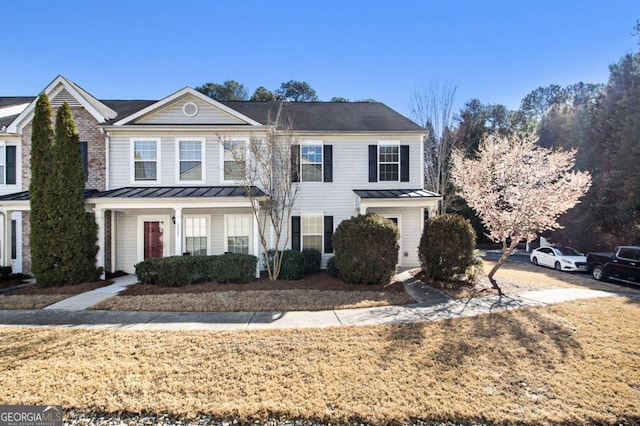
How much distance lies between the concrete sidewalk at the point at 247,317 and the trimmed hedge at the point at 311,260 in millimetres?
4452

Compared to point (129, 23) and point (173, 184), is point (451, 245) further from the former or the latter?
point (129, 23)

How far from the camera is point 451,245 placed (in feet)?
33.8

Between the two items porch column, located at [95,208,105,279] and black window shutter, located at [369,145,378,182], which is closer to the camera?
porch column, located at [95,208,105,279]

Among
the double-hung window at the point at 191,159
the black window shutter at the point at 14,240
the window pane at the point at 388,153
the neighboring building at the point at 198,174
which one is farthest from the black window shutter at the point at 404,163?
the black window shutter at the point at 14,240

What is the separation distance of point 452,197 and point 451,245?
51.1 feet

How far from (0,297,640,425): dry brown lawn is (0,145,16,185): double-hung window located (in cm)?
1011

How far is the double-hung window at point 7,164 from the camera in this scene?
1286 centimetres

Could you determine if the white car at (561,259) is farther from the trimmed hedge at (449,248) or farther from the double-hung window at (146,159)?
the double-hung window at (146,159)

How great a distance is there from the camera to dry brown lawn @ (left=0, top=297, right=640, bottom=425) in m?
3.87

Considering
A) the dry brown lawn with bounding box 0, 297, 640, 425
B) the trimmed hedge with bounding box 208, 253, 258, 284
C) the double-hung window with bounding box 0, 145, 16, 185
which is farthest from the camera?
the double-hung window with bounding box 0, 145, 16, 185

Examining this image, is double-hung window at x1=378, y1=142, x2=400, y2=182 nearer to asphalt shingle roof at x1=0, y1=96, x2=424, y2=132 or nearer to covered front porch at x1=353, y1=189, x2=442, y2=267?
covered front porch at x1=353, y1=189, x2=442, y2=267

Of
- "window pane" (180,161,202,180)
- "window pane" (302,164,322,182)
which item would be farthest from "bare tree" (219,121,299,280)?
"window pane" (302,164,322,182)

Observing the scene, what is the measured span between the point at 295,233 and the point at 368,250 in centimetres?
445

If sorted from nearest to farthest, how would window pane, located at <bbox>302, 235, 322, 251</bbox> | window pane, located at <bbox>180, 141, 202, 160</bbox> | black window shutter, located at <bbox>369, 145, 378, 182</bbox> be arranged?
window pane, located at <bbox>180, 141, 202, 160</bbox>, window pane, located at <bbox>302, 235, 322, 251</bbox>, black window shutter, located at <bbox>369, 145, 378, 182</bbox>
